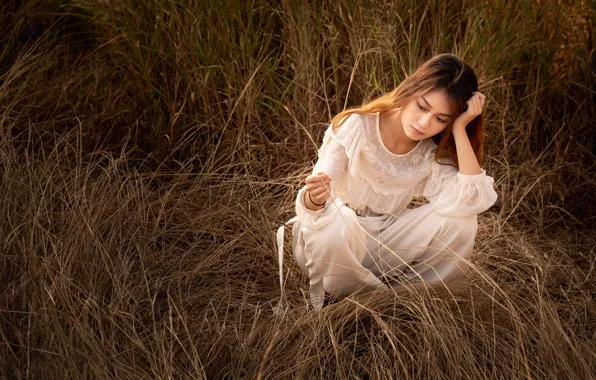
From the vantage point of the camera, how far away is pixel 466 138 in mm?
2434

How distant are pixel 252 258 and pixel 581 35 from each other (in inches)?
66.0

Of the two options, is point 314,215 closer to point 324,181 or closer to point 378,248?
point 324,181

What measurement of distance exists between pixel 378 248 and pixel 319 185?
35 centimetres

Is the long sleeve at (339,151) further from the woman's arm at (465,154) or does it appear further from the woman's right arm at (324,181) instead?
the woman's arm at (465,154)

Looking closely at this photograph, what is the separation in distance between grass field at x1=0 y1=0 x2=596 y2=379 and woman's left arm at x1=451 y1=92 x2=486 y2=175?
1.00 ft

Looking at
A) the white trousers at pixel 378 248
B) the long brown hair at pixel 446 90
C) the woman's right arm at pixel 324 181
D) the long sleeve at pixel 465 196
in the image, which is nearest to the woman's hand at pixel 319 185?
the woman's right arm at pixel 324 181

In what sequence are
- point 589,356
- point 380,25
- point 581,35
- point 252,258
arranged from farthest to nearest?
point 581,35, point 380,25, point 252,258, point 589,356

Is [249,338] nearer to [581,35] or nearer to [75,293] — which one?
[75,293]

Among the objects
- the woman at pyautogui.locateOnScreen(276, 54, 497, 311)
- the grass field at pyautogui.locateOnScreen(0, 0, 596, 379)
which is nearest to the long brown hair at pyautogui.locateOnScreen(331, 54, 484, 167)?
the woman at pyautogui.locateOnScreen(276, 54, 497, 311)

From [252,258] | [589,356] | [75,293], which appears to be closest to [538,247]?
[589,356]

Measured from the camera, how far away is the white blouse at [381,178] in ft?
7.97

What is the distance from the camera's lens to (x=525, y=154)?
3357 millimetres

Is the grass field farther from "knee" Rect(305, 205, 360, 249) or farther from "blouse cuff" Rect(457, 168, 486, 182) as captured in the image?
"blouse cuff" Rect(457, 168, 486, 182)

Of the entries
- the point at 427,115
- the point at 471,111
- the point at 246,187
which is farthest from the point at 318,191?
the point at 246,187
